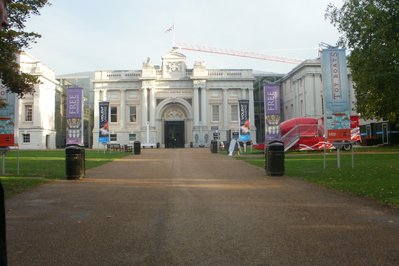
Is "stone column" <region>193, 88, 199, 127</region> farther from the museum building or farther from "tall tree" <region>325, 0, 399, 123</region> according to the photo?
"tall tree" <region>325, 0, 399, 123</region>

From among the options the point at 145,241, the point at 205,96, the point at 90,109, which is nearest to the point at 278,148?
the point at 145,241

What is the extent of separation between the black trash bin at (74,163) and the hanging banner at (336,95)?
10.8 metres

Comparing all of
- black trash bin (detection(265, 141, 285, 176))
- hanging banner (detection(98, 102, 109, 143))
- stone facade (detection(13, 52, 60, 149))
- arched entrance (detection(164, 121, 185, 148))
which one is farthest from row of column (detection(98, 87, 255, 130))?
black trash bin (detection(265, 141, 285, 176))

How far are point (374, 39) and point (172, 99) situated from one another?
171 ft

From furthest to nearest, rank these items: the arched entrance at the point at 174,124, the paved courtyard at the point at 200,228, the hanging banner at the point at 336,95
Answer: the arched entrance at the point at 174,124
the hanging banner at the point at 336,95
the paved courtyard at the point at 200,228

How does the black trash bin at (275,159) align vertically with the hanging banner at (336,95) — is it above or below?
below

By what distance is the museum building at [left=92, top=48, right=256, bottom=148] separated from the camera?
7806cm

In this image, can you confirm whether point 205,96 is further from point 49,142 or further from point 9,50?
point 9,50

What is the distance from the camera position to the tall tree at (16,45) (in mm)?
15462

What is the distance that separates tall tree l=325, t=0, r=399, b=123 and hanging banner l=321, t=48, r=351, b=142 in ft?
19.7

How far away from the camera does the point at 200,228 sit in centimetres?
780

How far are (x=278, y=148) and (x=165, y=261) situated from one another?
12.4 m

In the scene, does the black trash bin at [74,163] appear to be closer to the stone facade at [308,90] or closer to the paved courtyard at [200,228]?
the paved courtyard at [200,228]

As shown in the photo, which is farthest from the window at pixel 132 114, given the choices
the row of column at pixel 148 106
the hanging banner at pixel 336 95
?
the hanging banner at pixel 336 95
